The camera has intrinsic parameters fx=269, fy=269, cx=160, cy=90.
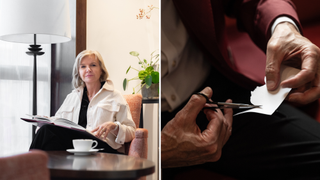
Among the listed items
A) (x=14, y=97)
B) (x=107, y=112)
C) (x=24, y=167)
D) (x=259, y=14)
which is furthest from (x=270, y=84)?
(x=14, y=97)

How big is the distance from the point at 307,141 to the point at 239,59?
161 millimetres

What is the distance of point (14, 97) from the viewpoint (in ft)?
6.69

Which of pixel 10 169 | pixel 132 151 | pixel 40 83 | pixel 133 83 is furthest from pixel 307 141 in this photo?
pixel 40 83

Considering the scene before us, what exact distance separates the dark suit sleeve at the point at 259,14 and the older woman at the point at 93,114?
3.34 ft

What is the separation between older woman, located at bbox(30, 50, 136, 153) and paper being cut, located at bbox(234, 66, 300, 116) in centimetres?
102

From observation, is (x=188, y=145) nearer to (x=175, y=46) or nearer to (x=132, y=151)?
(x=175, y=46)

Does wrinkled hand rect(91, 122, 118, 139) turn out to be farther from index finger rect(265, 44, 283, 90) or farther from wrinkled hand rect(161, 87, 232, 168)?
index finger rect(265, 44, 283, 90)

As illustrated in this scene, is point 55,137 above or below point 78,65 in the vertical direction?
below

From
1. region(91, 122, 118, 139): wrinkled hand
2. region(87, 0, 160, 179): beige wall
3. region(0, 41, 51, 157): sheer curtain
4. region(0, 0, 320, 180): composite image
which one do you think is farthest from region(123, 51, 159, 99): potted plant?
region(0, 0, 320, 180): composite image

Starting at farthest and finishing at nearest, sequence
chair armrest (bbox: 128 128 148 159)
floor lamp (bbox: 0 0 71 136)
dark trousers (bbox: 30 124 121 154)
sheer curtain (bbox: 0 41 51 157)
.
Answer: sheer curtain (bbox: 0 41 51 157) → floor lamp (bbox: 0 0 71 136) → chair armrest (bbox: 128 128 148 159) → dark trousers (bbox: 30 124 121 154)

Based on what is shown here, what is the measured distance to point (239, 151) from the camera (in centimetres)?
43

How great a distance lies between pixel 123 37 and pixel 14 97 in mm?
950

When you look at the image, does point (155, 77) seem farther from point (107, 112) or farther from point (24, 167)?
point (24, 167)

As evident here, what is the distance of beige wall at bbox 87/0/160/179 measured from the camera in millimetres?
2049
